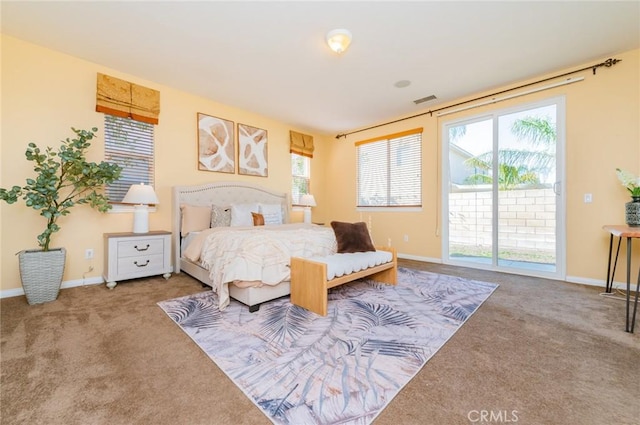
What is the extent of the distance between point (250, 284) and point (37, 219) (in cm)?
258

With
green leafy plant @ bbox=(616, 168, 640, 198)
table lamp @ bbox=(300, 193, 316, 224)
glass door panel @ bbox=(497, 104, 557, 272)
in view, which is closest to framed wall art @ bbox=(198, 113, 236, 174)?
table lamp @ bbox=(300, 193, 316, 224)

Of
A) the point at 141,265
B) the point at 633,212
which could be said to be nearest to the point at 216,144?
the point at 141,265

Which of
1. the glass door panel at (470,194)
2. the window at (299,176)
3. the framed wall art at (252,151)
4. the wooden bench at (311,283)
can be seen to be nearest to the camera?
the wooden bench at (311,283)

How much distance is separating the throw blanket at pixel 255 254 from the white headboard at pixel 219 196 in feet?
3.64

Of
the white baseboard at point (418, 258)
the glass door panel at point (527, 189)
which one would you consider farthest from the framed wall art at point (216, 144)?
the glass door panel at point (527, 189)

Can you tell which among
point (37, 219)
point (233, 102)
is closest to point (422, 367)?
point (37, 219)

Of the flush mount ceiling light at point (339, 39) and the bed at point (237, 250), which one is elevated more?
the flush mount ceiling light at point (339, 39)

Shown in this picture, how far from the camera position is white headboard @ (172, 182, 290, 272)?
11.9 ft

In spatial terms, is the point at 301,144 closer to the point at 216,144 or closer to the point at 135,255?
the point at 216,144

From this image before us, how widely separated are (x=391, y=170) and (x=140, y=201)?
4.04 meters

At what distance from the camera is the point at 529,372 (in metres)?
1.43

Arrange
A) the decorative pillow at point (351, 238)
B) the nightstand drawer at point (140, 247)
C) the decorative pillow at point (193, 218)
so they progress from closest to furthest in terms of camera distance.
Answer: the decorative pillow at point (351, 238)
the nightstand drawer at point (140, 247)
the decorative pillow at point (193, 218)

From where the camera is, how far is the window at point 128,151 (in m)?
3.25

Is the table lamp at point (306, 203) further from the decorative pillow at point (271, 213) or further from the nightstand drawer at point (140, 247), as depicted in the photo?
the nightstand drawer at point (140, 247)
